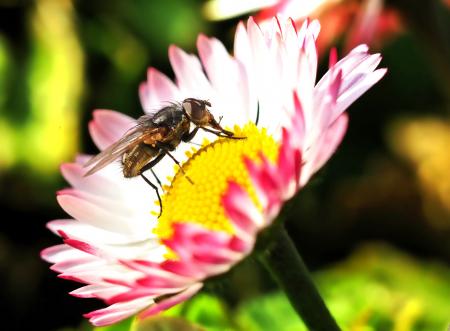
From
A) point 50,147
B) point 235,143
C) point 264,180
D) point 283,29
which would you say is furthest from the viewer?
point 50,147

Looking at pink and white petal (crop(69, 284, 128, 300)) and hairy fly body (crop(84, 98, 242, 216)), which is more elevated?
hairy fly body (crop(84, 98, 242, 216))

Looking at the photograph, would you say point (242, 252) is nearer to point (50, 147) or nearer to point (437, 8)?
point (437, 8)

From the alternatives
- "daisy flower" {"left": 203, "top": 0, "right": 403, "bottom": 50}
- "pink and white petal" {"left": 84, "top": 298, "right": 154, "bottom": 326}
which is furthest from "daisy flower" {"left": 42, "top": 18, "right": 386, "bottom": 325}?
"daisy flower" {"left": 203, "top": 0, "right": 403, "bottom": 50}

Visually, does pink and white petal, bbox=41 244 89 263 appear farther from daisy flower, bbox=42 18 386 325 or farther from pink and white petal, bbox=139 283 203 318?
pink and white petal, bbox=139 283 203 318

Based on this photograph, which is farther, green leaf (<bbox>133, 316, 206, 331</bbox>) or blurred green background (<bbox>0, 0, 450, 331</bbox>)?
blurred green background (<bbox>0, 0, 450, 331</bbox>)

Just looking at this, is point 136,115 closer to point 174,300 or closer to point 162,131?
point 162,131

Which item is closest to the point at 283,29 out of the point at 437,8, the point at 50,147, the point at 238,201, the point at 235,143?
the point at 235,143
